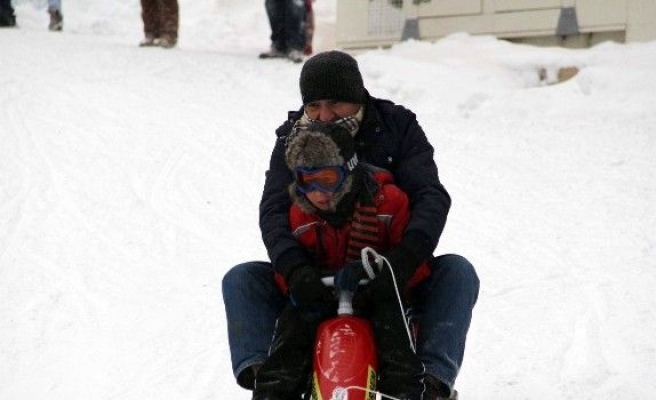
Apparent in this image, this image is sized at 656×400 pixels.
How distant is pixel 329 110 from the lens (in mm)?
2809

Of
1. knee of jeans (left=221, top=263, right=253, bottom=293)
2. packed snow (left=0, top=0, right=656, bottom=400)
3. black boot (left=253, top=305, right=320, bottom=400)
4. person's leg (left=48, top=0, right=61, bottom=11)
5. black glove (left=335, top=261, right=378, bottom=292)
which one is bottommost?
packed snow (left=0, top=0, right=656, bottom=400)

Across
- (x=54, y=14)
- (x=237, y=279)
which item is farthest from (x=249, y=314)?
(x=54, y=14)

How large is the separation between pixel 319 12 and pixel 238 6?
1597 millimetres

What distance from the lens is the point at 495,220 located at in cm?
551

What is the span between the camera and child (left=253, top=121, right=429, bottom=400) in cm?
237

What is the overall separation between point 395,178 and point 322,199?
1.35ft

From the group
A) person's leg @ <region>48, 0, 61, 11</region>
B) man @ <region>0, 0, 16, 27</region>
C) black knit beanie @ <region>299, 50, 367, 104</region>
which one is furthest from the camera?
person's leg @ <region>48, 0, 61, 11</region>

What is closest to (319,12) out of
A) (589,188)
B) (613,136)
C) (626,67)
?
(626,67)

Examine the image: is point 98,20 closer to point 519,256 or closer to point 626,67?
point 626,67

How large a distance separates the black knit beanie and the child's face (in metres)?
0.42

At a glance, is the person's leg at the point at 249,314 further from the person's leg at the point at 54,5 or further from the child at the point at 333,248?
the person's leg at the point at 54,5

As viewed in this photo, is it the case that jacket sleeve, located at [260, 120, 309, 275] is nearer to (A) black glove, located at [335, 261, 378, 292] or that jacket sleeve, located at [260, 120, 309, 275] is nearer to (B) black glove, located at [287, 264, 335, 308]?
(B) black glove, located at [287, 264, 335, 308]

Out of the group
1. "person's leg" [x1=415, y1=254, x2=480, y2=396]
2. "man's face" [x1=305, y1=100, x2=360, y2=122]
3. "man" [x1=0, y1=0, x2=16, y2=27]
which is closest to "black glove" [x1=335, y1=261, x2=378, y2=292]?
"person's leg" [x1=415, y1=254, x2=480, y2=396]

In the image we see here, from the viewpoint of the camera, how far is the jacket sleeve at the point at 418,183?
8.35 feet
